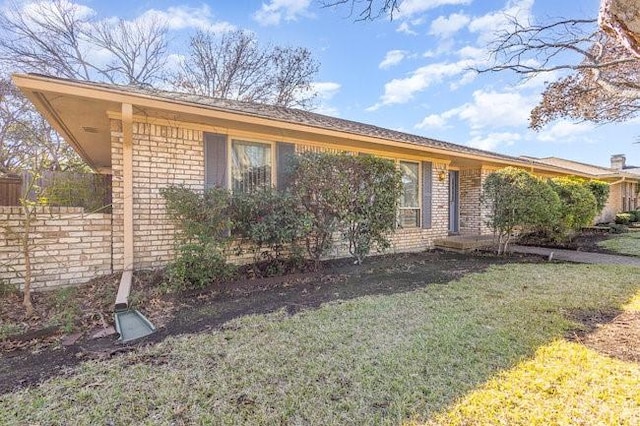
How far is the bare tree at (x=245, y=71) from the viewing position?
17516 millimetres

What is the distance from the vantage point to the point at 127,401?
224 centimetres

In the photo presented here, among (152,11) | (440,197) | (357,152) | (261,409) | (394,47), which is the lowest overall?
(261,409)

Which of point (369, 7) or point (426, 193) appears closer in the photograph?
point (369, 7)

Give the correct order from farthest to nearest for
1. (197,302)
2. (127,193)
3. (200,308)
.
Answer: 1. (127,193)
2. (197,302)
3. (200,308)

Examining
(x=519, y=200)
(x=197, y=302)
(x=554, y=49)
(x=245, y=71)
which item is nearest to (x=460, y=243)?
(x=519, y=200)

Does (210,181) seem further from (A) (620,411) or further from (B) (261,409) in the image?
(A) (620,411)

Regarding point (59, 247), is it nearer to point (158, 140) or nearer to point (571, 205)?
point (158, 140)

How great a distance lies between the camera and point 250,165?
6430 mm

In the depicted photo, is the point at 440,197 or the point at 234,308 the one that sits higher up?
the point at 440,197

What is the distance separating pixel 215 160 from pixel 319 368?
443cm

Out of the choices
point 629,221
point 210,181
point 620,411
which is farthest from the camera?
point 629,221

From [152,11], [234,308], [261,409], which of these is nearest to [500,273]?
[234,308]

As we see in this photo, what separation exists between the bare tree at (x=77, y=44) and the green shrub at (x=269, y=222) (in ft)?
45.3

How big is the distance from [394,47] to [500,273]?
792 cm
